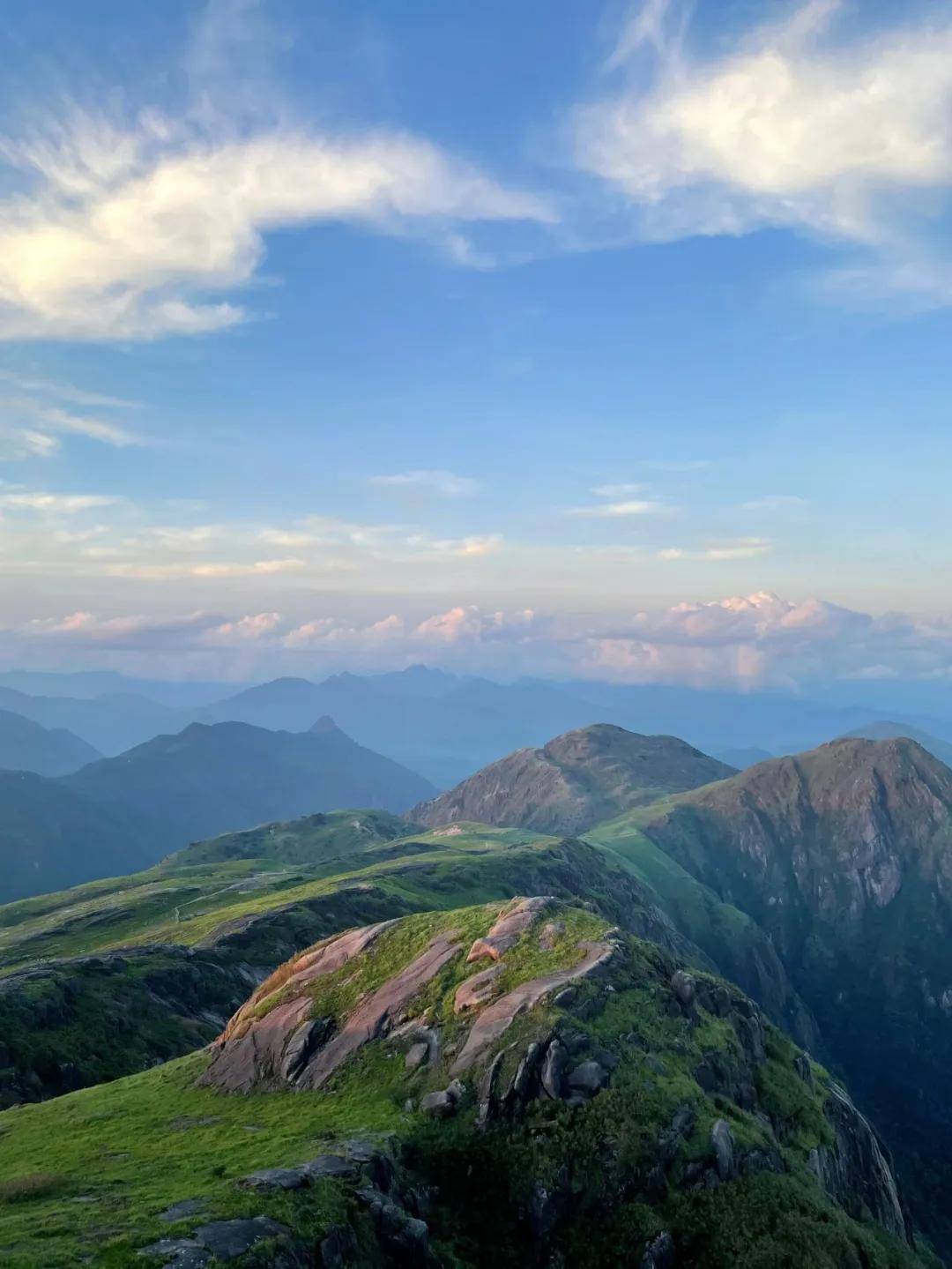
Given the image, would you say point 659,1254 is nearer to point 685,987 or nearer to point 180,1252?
point 685,987

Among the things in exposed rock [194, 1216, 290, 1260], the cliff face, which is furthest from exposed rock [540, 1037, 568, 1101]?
exposed rock [194, 1216, 290, 1260]

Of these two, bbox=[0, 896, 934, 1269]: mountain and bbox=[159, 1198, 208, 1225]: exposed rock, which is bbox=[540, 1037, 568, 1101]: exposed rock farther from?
bbox=[159, 1198, 208, 1225]: exposed rock

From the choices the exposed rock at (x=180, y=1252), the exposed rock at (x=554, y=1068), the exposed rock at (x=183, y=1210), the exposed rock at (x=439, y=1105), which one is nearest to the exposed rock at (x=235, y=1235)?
the exposed rock at (x=180, y=1252)

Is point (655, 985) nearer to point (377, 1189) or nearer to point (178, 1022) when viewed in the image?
point (377, 1189)

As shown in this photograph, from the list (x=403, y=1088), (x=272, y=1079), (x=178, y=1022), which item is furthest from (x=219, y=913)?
(x=403, y=1088)

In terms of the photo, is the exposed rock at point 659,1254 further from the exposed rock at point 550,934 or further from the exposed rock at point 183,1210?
the exposed rock at point 550,934

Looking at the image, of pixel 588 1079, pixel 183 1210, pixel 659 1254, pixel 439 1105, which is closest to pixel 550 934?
pixel 588 1079
